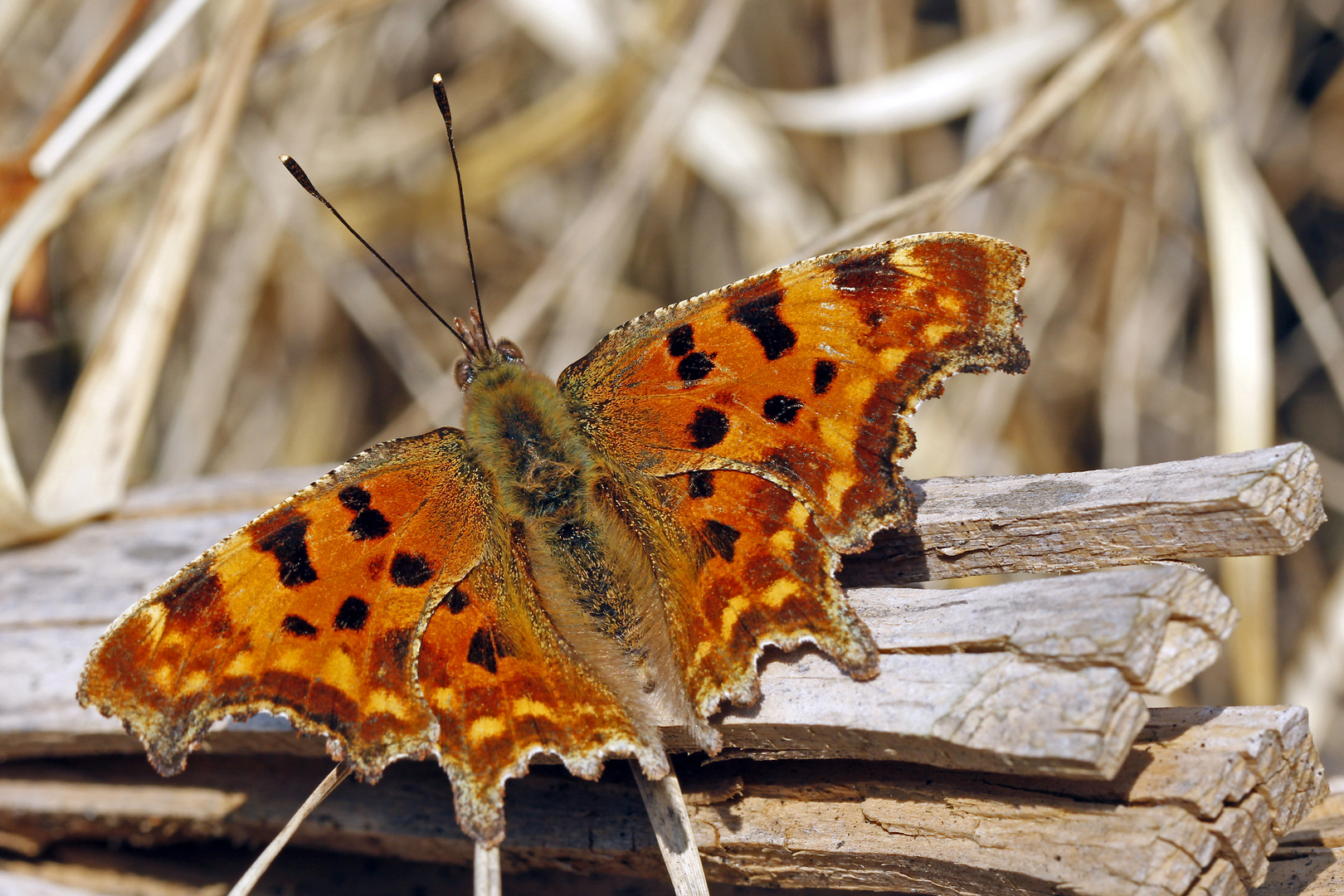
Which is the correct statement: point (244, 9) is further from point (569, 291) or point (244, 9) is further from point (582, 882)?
point (582, 882)

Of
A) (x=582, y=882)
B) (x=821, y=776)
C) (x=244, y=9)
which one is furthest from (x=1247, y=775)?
(x=244, y=9)

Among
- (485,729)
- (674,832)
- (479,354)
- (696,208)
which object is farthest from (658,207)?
(674,832)

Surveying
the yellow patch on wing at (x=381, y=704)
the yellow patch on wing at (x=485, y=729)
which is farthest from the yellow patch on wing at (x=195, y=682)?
the yellow patch on wing at (x=485, y=729)

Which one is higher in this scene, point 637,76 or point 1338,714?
point 637,76

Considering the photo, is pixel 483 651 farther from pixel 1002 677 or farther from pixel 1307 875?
pixel 1307 875

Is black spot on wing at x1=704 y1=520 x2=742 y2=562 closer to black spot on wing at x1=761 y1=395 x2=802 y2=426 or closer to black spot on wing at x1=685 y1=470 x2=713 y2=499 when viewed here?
black spot on wing at x1=685 y1=470 x2=713 y2=499

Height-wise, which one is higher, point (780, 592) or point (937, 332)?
point (937, 332)
